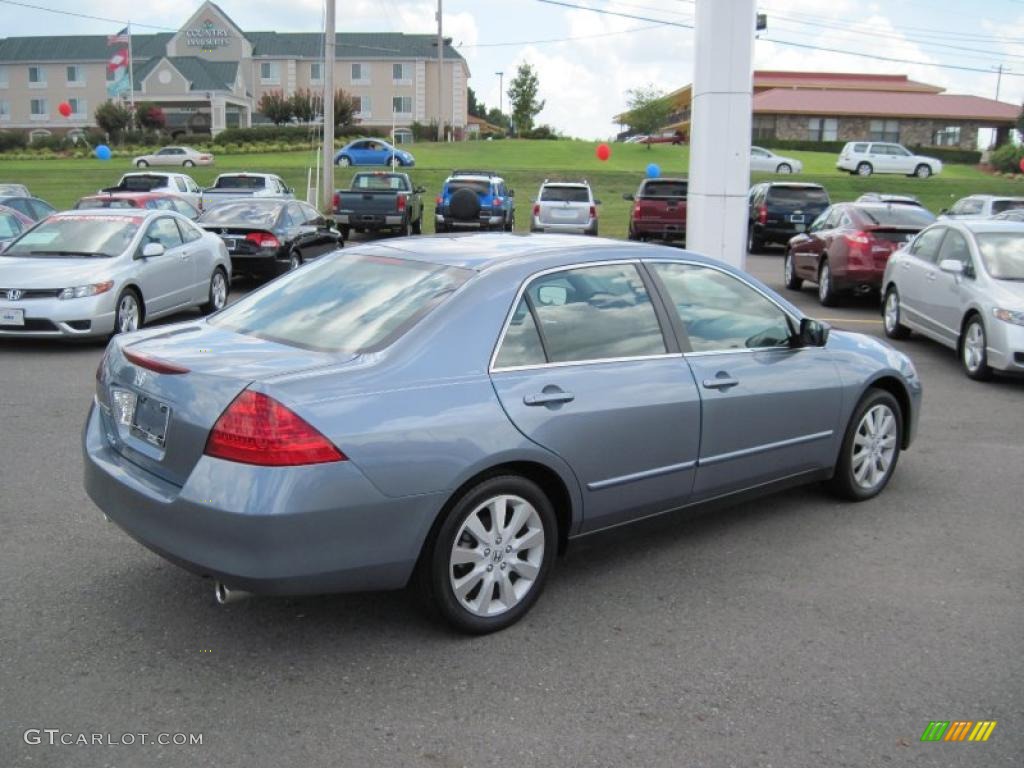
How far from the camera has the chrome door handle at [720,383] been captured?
4.88 meters

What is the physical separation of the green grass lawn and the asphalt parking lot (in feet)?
80.5

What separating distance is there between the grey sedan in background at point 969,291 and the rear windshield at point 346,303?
685 centimetres

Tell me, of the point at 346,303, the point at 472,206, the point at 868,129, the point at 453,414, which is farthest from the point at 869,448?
the point at 868,129

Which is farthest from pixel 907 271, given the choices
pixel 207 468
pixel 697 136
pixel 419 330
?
pixel 207 468

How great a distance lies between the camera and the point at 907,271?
1176 cm

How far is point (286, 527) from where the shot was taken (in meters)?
3.56

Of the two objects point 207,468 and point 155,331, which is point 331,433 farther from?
point 155,331

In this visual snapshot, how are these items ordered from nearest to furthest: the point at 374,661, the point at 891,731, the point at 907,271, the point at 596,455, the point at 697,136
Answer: the point at 891,731 → the point at 374,661 → the point at 596,455 → the point at 907,271 → the point at 697,136

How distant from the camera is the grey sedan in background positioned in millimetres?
9445

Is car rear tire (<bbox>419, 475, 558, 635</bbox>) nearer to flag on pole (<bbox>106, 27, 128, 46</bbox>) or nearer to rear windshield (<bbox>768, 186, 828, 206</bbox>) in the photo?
rear windshield (<bbox>768, 186, 828, 206</bbox>)

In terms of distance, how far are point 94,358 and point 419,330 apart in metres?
7.45

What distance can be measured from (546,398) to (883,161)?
48155mm

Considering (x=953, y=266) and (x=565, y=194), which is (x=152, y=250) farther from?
(x=565, y=194)

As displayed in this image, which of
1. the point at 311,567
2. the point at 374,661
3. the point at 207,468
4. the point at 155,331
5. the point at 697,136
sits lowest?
the point at 374,661
